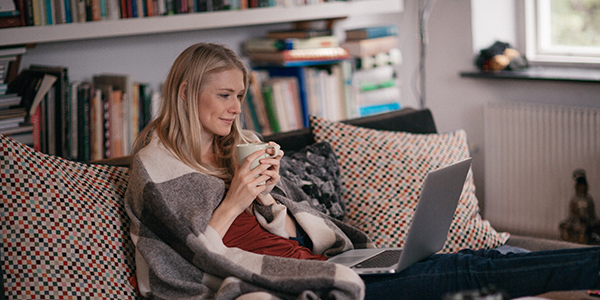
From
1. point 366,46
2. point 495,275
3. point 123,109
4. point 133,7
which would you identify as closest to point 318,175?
point 495,275

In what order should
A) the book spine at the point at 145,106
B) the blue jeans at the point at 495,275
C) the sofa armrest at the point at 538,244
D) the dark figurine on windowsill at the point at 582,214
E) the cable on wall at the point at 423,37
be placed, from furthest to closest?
the cable on wall at the point at 423,37 → the dark figurine on windowsill at the point at 582,214 → the book spine at the point at 145,106 → the sofa armrest at the point at 538,244 → the blue jeans at the point at 495,275

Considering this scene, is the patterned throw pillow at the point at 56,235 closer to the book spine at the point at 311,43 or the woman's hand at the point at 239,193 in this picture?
the woman's hand at the point at 239,193

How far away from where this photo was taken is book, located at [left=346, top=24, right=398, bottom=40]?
2.96 metres

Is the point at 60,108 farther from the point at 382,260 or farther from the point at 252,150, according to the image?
the point at 382,260

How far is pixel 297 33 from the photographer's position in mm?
2775

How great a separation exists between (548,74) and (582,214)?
0.70m

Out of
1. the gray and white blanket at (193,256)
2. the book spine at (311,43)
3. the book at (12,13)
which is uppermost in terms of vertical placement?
the book at (12,13)

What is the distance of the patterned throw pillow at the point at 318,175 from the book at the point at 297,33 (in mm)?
1010

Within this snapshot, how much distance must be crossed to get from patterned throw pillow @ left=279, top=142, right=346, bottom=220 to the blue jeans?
385mm

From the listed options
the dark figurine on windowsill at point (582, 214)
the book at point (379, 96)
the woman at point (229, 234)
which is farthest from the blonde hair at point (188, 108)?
the dark figurine on windowsill at point (582, 214)

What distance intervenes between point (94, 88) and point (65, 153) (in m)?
0.31

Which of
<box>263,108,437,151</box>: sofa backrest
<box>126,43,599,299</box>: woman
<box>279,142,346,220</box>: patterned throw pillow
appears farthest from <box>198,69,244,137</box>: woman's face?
<box>263,108,437,151</box>: sofa backrest

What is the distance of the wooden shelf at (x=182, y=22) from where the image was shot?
1983 mm

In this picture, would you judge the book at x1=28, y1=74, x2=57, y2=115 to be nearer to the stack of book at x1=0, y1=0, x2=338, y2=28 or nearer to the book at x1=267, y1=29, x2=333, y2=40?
the stack of book at x1=0, y1=0, x2=338, y2=28
